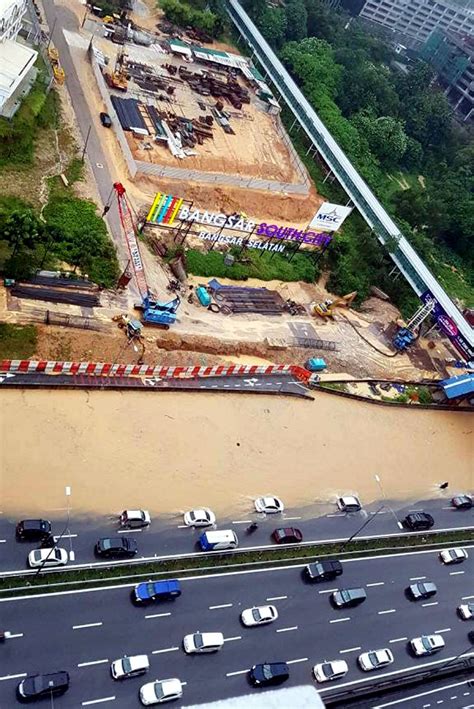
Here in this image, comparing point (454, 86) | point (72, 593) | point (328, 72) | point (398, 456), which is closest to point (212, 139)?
point (328, 72)

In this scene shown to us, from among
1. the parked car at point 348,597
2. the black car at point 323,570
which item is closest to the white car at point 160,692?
the black car at point 323,570

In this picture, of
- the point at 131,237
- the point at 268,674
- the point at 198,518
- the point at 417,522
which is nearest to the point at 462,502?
the point at 417,522

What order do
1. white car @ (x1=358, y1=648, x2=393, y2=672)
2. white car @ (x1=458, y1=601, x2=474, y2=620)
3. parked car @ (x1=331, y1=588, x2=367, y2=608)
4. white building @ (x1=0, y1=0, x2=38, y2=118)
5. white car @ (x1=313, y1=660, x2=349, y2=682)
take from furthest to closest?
white building @ (x1=0, y1=0, x2=38, y2=118) < white car @ (x1=458, y1=601, x2=474, y2=620) < parked car @ (x1=331, y1=588, x2=367, y2=608) < white car @ (x1=358, y1=648, x2=393, y2=672) < white car @ (x1=313, y1=660, x2=349, y2=682)

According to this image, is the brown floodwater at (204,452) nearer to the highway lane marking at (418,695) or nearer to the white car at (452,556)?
the white car at (452,556)

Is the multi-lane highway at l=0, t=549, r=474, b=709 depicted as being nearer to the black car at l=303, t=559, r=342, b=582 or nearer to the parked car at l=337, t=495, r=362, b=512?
the black car at l=303, t=559, r=342, b=582

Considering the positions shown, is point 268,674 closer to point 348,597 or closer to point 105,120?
point 348,597

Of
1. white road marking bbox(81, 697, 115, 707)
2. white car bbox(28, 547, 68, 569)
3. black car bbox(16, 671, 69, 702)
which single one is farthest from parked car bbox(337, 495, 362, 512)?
black car bbox(16, 671, 69, 702)

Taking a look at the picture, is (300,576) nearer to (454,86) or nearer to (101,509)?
(101,509)

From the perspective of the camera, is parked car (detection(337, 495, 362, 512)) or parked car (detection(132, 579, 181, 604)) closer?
parked car (detection(132, 579, 181, 604))
